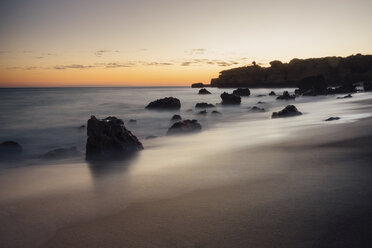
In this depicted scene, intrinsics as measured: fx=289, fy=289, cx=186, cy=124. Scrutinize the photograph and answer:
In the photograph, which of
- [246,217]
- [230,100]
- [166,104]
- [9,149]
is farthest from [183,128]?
[230,100]

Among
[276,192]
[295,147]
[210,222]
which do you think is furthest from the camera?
[295,147]

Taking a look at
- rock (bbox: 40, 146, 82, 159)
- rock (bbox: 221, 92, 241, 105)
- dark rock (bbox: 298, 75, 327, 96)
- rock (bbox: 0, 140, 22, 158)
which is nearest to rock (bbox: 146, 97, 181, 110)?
rock (bbox: 221, 92, 241, 105)

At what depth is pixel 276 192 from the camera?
331 cm

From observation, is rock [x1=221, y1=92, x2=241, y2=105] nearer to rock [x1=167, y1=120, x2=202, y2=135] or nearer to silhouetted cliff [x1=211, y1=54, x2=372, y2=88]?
rock [x1=167, y1=120, x2=202, y2=135]

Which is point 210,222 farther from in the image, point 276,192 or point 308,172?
point 308,172

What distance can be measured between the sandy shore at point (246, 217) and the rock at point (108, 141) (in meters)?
3.49

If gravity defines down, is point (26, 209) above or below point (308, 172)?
below

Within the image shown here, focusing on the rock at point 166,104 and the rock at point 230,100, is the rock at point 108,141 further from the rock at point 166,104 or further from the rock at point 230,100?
the rock at point 230,100

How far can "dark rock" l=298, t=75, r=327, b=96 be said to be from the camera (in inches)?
1658

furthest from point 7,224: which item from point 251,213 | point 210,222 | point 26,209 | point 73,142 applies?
point 73,142

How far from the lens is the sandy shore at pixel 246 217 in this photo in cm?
230

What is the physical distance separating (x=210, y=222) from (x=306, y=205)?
1.00 meters

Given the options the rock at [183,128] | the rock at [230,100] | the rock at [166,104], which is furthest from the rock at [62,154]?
the rock at [230,100]

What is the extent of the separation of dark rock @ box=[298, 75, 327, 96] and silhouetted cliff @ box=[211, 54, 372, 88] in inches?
956
